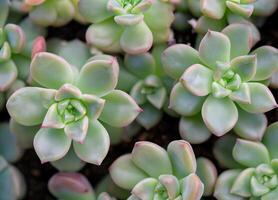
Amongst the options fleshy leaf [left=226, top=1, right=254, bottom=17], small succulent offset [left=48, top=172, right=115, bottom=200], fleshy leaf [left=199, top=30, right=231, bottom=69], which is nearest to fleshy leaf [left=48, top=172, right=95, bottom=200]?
small succulent offset [left=48, top=172, right=115, bottom=200]

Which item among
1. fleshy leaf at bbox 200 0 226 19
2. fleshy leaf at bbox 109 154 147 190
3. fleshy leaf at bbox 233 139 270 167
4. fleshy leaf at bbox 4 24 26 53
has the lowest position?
fleshy leaf at bbox 109 154 147 190

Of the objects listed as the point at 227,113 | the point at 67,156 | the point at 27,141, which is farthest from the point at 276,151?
the point at 27,141

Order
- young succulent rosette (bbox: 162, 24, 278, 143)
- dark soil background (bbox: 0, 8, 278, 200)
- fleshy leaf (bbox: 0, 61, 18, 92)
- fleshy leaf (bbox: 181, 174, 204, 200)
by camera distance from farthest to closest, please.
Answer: dark soil background (bbox: 0, 8, 278, 200), fleshy leaf (bbox: 0, 61, 18, 92), young succulent rosette (bbox: 162, 24, 278, 143), fleshy leaf (bbox: 181, 174, 204, 200)

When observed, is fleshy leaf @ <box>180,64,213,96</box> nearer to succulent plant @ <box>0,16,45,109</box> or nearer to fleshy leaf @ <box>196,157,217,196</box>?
fleshy leaf @ <box>196,157,217,196</box>

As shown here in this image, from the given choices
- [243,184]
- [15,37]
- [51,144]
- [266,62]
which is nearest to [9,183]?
[51,144]

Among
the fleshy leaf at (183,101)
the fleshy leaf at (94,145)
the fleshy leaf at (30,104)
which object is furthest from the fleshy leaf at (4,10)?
the fleshy leaf at (183,101)

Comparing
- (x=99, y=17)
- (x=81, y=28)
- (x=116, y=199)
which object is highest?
(x=99, y=17)

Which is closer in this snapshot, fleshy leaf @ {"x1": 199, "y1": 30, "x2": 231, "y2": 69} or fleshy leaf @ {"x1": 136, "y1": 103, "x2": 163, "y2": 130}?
fleshy leaf @ {"x1": 199, "y1": 30, "x2": 231, "y2": 69}

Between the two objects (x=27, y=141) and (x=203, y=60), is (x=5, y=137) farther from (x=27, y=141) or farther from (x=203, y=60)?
(x=203, y=60)
